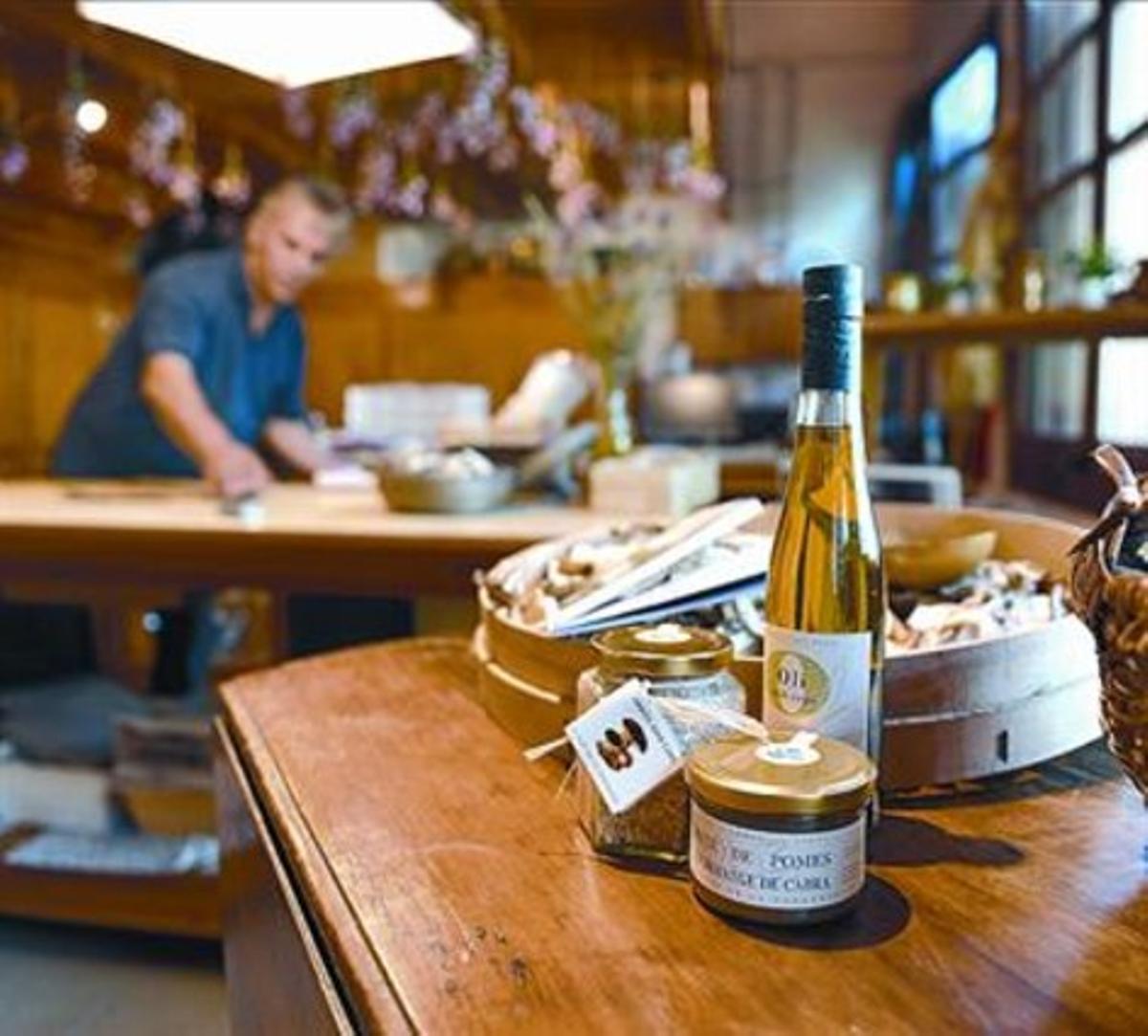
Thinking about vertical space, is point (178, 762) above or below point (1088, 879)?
below

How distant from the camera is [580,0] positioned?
3.97 meters

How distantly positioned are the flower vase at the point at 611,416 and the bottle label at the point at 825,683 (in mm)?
1514

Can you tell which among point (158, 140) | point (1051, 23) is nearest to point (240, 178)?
point (158, 140)

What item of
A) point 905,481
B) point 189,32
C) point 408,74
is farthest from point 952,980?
point 408,74

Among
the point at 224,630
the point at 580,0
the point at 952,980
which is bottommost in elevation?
the point at 224,630

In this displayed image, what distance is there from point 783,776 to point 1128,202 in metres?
2.80

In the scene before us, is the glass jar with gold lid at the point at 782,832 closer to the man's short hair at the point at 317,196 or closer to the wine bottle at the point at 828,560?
the wine bottle at the point at 828,560

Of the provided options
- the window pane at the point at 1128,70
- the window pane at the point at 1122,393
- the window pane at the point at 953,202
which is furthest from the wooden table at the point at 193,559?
the window pane at the point at 953,202

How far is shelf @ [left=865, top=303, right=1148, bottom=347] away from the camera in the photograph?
1.59 m

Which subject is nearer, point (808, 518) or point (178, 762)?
point (808, 518)

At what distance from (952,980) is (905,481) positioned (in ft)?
5.14

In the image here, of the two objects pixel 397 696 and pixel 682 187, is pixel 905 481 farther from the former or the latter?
pixel 682 187

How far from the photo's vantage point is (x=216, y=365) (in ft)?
8.52

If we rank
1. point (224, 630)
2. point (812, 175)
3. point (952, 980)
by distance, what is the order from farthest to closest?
point (812, 175) → point (224, 630) → point (952, 980)
